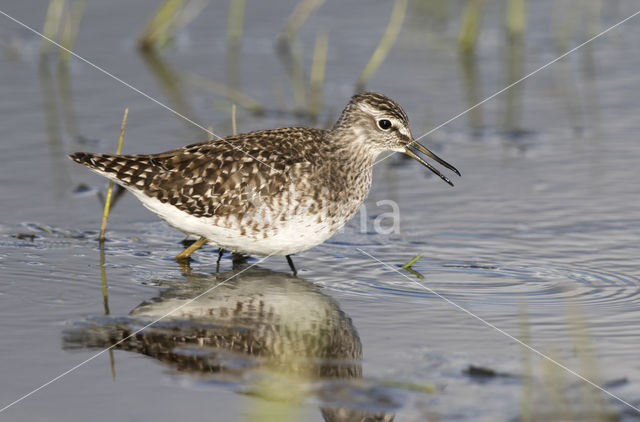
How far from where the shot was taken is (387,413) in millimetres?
5980

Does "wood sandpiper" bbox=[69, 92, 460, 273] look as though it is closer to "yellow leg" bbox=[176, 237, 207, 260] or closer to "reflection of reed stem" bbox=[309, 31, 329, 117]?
"yellow leg" bbox=[176, 237, 207, 260]

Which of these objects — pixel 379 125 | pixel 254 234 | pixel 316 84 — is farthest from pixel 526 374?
pixel 316 84

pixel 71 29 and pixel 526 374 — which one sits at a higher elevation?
pixel 71 29

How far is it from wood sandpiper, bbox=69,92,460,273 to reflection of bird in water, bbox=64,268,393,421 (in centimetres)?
46

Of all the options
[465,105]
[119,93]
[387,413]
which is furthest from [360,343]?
[119,93]

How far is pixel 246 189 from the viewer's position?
8.69 m

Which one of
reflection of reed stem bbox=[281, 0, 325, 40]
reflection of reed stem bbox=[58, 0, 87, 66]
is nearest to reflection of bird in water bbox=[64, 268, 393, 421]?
reflection of reed stem bbox=[58, 0, 87, 66]

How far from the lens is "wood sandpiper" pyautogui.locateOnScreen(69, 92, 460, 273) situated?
8.59 metres

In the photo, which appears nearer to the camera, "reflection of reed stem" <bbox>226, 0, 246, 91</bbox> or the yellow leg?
the yellow leg

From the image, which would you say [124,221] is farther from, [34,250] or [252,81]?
[252,81]

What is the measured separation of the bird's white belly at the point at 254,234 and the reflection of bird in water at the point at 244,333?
333 millimetres

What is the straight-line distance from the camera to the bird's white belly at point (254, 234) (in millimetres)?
8539

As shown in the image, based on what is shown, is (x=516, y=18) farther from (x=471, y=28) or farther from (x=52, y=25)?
(x=52, y=25)

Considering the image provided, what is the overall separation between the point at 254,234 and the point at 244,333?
1472 millimetres
